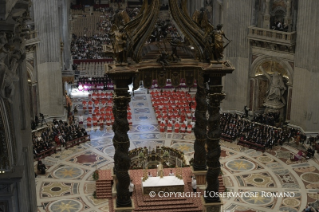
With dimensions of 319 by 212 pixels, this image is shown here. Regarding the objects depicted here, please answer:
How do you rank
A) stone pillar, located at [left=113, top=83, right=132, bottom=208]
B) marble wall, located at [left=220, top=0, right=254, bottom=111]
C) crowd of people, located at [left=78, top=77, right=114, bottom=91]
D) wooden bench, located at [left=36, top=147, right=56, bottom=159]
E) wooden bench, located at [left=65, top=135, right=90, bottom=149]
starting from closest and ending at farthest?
stone pillar, located at [left=113, top=83, right=132, bottom=208] → wooden bench, located at [left=36, top=147, right=56, bottom=159] → wooden bench, located at [left=65, top=135, right=90, bottom=149] → marble wall, located at [left=220, top=0, right=254, bottom=111] → crowd of people, located at [left=78, top=77, right=114, bottom=91]

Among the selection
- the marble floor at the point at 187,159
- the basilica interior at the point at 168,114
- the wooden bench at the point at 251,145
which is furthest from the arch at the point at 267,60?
the wooden bench at the point at 251,145

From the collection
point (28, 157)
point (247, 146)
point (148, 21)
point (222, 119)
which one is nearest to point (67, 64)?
point (222, 119)

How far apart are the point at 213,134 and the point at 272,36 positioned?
17047mm

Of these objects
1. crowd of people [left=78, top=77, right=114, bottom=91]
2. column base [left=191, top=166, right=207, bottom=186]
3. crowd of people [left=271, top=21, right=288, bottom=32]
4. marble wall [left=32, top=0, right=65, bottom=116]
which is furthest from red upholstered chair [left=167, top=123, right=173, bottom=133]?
crowd of people [left=78, top=77, right=114, bottom=91]

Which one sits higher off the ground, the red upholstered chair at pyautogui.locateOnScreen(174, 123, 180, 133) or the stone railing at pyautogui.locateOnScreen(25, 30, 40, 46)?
the stone railing at pyautogui.locateOnScreen(25, 30, 40, 46)

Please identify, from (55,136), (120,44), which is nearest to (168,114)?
(55,136)

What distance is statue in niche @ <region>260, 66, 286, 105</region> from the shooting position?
35656 mm

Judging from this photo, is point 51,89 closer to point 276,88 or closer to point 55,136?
point 55,136

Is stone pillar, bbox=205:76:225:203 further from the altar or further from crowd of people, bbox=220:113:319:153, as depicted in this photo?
crowd of people, bbox=220:113:319:153

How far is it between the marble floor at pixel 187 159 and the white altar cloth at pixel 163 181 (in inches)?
107

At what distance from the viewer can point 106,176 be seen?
2642 cm

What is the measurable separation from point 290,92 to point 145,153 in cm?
1204

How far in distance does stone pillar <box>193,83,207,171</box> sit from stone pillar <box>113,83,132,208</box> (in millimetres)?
4828

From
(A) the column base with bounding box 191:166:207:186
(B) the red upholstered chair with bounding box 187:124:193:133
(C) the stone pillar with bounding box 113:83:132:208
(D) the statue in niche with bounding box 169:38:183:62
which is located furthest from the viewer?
(B) the red upholstered chair with bounding box 187:124:193:133
